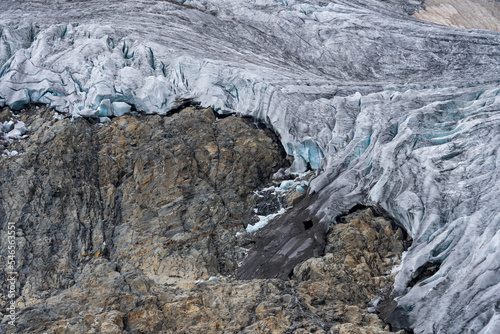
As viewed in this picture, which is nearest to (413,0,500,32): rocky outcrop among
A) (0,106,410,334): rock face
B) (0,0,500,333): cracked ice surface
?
(0,0,500,333): cracked ice surface

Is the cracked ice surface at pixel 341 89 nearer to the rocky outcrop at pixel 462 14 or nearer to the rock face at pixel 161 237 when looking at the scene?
the rock face at pixel 161 237

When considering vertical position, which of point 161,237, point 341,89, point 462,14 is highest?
point 462,14

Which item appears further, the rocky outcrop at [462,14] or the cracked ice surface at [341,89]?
the rocky outcrop at [462,14]

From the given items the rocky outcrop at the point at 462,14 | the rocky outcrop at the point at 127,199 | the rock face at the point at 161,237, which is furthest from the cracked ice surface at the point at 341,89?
the rocky outcrop at the point at 462,14

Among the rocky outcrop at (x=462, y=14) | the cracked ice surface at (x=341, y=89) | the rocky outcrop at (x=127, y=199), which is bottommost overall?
the rocky outcrop at (x=127, y=199)

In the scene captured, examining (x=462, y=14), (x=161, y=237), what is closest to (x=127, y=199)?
(x=161, y=237)

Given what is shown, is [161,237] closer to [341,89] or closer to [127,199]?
[127,199]
